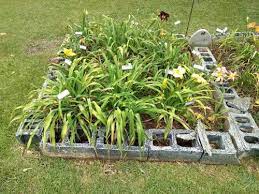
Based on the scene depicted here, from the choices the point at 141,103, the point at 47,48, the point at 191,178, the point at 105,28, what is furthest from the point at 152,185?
the point at 47,48

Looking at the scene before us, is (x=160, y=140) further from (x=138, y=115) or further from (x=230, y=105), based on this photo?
(x=230, y=105)

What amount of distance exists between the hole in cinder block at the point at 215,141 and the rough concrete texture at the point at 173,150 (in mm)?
198

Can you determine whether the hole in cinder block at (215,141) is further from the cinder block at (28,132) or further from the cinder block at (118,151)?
the cinder block at (28,132)

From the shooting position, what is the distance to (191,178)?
2.76 meters

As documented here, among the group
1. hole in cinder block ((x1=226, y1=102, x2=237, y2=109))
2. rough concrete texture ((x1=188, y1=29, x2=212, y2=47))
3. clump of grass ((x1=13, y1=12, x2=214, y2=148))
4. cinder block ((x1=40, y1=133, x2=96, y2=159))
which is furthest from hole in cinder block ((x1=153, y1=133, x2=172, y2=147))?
rough concrete texture ((x1=188, y1=29, x2=212, y2=47))

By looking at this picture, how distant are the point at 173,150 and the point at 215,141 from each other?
506 mm

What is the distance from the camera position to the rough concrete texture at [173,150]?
9.18 feet

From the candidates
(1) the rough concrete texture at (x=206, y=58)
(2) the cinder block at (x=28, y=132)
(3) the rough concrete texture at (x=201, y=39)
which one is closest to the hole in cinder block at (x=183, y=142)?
(1) the rough concrete texture at (x=206, y=58)

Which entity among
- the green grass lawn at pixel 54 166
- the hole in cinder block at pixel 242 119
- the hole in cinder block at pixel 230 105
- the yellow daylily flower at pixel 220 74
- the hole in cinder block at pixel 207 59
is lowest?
the green grass lawn at pixel 54 166

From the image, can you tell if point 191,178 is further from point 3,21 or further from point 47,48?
point 3,21

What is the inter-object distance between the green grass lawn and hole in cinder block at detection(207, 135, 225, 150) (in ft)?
0.71

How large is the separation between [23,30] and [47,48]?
869mm

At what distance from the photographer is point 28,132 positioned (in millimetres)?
2898

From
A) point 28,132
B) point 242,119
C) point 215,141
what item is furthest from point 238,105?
point 28,132
